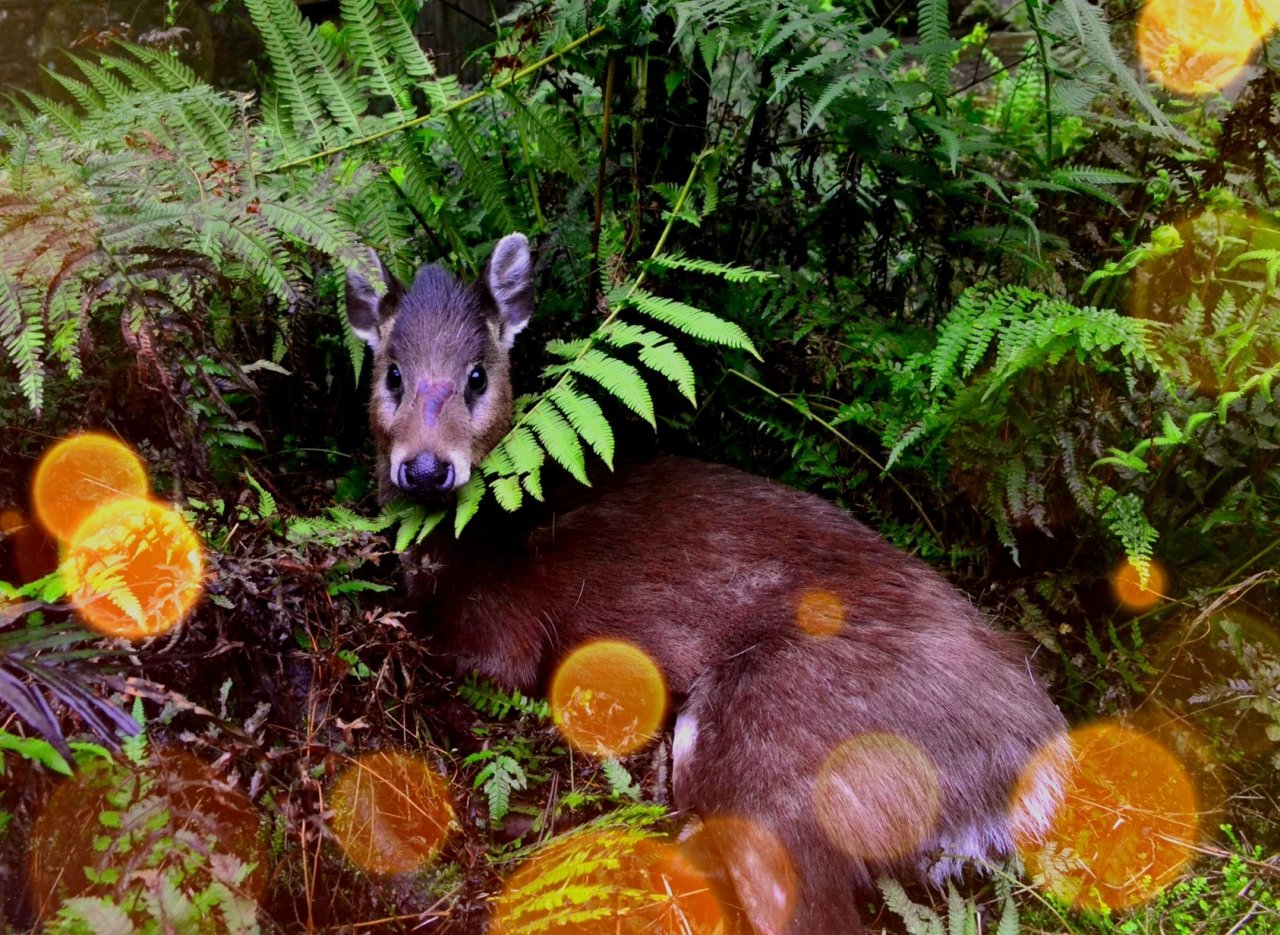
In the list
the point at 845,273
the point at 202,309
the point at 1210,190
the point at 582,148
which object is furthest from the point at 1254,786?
the point at 202,309

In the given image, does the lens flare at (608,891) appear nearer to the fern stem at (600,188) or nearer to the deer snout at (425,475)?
the deer snout at (425,475)

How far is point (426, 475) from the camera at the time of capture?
4.28m

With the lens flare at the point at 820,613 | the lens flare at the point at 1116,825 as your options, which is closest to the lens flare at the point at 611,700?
the lens flare at the point at 820,613

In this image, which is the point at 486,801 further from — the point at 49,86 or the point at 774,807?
the point at 49,86

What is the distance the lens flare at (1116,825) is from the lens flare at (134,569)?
11.0ft

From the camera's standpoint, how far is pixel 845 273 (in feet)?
18.1

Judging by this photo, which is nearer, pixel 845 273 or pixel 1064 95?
pixel 1064 95

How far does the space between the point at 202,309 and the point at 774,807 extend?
3150 millimetres

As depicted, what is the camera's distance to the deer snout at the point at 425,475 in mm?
4285

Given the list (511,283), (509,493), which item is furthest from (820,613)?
(511,283)

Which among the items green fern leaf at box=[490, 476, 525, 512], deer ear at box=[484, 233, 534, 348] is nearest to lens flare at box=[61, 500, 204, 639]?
green fern leaf at box=[490, 476, 525, 512]

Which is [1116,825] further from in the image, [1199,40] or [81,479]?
[81,479]

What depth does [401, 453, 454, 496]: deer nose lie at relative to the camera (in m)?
4.29

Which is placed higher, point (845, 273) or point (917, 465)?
point (845, 273)
